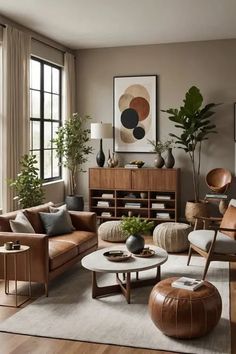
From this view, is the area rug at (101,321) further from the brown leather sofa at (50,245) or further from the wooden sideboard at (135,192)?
the wooden sideboard at (135,192)

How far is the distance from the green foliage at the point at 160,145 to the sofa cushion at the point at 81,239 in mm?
2705

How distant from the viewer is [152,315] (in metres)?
3.53

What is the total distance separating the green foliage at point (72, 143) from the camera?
7.65 metres

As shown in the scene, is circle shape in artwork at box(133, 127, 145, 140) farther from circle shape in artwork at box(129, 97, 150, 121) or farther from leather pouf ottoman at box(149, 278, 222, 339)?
leather pouf ottoman at box(149, 278, 222, 339)

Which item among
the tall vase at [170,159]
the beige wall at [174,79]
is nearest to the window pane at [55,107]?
the beige wall at [174,79]

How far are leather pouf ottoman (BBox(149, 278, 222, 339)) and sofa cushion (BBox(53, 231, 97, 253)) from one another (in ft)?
5.96

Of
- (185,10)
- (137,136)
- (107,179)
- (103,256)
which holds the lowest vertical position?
(103,256)

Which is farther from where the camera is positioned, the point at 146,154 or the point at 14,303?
the point at 146,154

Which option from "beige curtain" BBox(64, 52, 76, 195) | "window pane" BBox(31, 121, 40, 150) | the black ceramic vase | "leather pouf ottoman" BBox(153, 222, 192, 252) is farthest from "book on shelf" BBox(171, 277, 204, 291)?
"beige curtain" BBox(64, 52, 76, 195)

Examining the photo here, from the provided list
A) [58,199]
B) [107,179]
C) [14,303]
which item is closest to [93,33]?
[107,179]

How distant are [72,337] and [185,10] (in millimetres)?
4512

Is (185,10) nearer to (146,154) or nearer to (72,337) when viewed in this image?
(146,154)

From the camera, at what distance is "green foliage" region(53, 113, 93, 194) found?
7.65m

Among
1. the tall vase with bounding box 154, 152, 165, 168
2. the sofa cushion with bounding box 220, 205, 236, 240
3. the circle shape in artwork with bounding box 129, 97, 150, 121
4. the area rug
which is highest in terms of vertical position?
the circle shape in artwork with bounding box 129, 97, 150, 121
